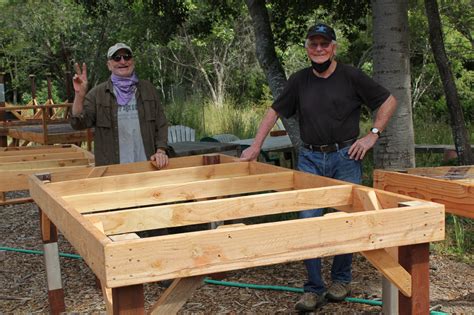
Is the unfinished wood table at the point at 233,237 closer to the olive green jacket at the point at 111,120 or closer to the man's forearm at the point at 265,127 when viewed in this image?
the man's forearm at the point at 265,127

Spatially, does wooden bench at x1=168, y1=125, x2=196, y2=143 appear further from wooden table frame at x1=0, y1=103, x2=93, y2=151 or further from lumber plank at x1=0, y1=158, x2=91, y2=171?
lumber plank at x1=0, y1=158, x2=91, y2=171

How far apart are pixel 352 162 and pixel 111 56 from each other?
82.3 inches

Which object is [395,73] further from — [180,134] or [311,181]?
[180,134]

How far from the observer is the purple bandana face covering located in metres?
5.11

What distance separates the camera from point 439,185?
3.63 meters

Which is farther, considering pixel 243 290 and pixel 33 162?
pixel 33 162

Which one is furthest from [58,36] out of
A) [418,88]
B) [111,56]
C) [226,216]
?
[226,216]

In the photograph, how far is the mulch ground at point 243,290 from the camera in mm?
4777

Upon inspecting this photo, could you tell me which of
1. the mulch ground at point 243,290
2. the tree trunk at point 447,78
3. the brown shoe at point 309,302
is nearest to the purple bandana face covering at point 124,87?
the mulch ground at point 243,290

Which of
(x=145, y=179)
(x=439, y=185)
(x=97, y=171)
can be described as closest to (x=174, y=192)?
(x=145, y=179)

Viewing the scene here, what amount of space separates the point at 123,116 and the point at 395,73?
269cm

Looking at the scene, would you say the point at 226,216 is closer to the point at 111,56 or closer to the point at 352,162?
the point at 352,162

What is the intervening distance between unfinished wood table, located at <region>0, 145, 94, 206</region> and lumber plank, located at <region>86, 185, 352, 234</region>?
2085 mm

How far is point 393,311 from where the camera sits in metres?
3.23
